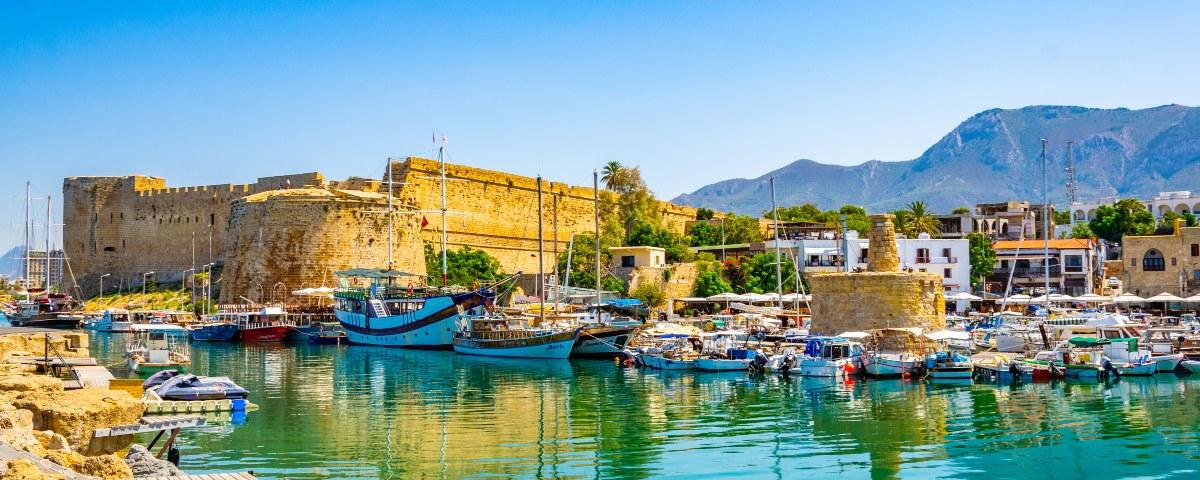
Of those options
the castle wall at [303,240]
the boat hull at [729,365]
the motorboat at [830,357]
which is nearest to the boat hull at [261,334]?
the castle wall at [303,240]

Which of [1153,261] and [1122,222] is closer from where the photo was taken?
[1153,261]

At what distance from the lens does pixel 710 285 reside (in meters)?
41.2

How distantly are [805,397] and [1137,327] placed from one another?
37.8 ft

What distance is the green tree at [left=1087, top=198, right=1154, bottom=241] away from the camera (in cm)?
5238

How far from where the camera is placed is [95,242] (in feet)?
164

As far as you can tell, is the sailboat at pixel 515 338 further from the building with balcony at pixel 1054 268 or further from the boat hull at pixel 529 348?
the building with balcony at pixel 1054 268

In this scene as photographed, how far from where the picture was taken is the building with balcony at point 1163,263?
39938mm

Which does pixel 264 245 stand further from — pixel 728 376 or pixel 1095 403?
pixel 1095 403

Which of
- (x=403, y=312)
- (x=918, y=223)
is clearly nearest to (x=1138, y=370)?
(x=403, y=312)

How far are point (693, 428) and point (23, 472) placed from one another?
31.9ft

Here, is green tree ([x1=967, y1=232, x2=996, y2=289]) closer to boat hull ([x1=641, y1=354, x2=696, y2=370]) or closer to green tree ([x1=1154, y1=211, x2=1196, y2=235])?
green tree ([x1=1154, y1=211, x2=1196, y2=235])

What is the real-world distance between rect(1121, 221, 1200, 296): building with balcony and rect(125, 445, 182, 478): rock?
37.0 m

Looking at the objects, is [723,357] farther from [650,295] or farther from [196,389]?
[650,295]

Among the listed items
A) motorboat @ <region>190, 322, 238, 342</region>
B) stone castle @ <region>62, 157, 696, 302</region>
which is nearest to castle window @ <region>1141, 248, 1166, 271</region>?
stone castle @ <region>62, 157, 696, 302</region>
